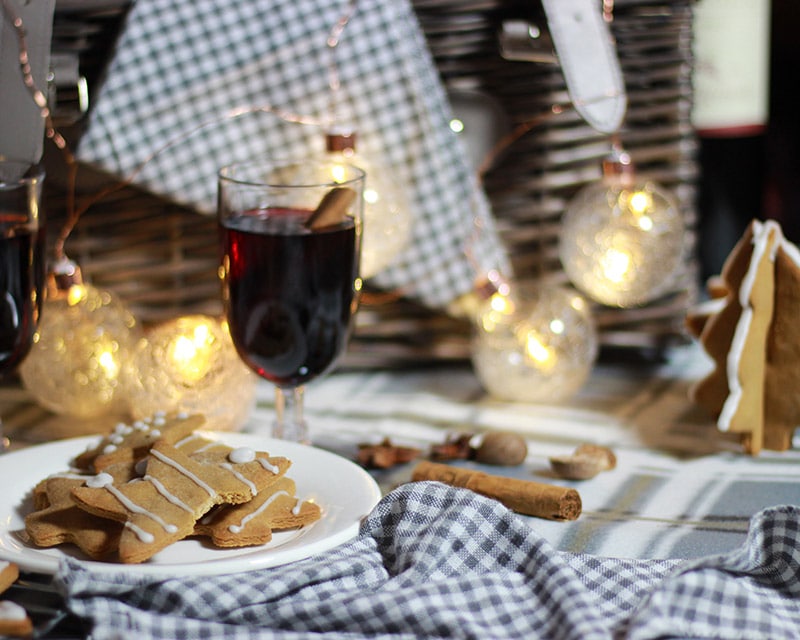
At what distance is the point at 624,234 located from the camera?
1.12 metres

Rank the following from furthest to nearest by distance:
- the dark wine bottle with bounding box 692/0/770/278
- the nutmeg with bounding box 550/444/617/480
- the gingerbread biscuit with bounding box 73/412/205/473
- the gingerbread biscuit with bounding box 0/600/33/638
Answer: the dark wine bottle with bounding box 692/0/770/278
the nutmeg with bounding box 550/444/617/480
the gingerbread biscuit with bounding box 73/412/205/473
the gingerbread biscuit with bounding box 0/600/33/638

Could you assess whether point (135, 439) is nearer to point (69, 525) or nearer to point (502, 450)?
point (69, 525)

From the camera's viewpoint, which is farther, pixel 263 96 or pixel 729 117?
pixel 729 117

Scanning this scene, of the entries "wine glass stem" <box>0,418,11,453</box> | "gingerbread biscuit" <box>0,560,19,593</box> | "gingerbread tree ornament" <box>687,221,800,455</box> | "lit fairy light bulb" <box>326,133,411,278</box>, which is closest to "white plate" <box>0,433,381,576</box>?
"gingerbread biscuit" <box>0,560,19,593</box>

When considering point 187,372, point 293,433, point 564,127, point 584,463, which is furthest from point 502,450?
point 564,127

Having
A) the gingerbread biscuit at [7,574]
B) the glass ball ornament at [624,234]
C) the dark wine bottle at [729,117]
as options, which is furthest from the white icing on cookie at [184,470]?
the dark wine bottle at [729,117]

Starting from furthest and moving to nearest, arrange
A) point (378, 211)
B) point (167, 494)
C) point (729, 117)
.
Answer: point (729, 117) < point (378, 211) < point (167, 494)

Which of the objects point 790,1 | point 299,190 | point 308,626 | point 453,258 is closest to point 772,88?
point 790,1

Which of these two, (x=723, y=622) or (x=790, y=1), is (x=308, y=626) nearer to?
(x=723, y=622)

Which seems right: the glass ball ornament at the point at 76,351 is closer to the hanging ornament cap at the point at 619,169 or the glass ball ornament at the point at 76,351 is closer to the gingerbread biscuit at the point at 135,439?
the gingerbread biscuit at the point at 135,439

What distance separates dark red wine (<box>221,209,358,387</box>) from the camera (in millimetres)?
878

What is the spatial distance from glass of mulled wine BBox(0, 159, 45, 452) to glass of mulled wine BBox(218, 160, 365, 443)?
0.51 ft

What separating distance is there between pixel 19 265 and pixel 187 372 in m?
0.19

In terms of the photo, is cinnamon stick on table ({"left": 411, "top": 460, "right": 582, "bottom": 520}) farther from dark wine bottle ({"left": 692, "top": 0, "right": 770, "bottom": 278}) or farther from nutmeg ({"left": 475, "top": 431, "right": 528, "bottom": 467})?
dark wine bottle ({"left": 692, "top": 0, "right": 770, "bottom": 278})
